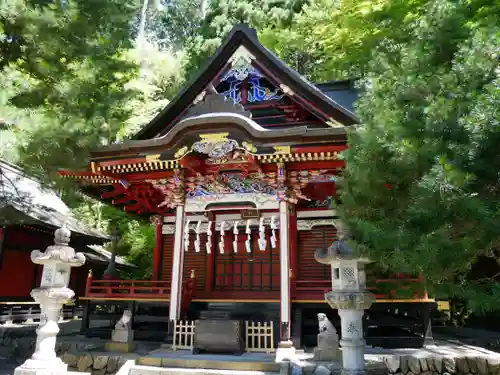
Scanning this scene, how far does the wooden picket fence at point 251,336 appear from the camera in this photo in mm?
8766

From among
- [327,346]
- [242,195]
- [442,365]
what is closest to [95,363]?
[327,346]

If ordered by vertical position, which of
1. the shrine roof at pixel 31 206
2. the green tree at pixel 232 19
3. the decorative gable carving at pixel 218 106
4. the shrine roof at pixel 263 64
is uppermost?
the green tree at pixel 232 19

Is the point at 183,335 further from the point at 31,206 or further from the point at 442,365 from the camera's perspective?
the point at 31,206

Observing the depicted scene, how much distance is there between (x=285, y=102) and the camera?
11203 millimetres

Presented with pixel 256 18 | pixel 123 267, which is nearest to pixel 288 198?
pixel 123 267

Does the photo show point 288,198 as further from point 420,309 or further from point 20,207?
point 20,207

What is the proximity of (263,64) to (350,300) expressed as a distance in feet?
24.1

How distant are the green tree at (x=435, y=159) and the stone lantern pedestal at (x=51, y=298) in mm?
5420

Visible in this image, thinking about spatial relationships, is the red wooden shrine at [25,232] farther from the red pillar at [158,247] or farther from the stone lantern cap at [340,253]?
the stone lantern cap at [340,253]

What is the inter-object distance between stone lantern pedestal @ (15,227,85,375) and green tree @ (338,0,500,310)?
17.8 ft

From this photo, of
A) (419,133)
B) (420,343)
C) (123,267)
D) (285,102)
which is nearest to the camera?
(419,133)

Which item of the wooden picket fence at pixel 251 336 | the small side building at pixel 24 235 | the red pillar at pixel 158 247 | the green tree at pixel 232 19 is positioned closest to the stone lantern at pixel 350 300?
the wooden picket fence at pixel 251 336

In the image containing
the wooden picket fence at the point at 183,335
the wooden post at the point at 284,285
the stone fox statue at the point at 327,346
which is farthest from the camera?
the wooden picket fence at the point at 183,335

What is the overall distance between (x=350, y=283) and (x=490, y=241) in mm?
2622
